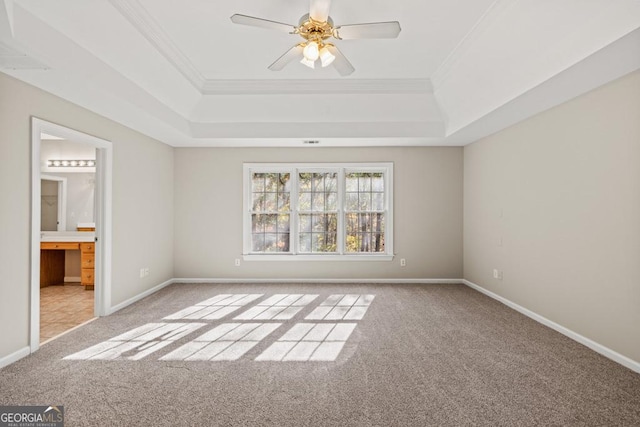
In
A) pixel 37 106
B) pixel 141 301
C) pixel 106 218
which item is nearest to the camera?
pixel 37 106

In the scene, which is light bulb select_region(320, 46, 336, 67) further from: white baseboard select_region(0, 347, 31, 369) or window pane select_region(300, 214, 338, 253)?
white baseboard select_region(0, 347, 31, 369)

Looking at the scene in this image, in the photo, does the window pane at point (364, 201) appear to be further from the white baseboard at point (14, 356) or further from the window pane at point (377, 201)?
the white baseboard at point (14, 356)

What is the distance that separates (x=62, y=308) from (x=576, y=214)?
19.9ft

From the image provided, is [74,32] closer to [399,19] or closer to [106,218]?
[106,218]

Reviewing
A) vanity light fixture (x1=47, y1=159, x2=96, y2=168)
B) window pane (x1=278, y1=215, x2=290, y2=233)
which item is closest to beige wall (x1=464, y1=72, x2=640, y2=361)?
window pane (x1=278, y1=215, x2=290, y2=233)

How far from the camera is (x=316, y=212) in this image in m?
6.02

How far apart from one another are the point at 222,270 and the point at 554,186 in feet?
16.3

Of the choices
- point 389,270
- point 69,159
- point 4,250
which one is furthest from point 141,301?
point 389,270

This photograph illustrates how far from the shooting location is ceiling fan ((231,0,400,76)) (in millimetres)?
2531

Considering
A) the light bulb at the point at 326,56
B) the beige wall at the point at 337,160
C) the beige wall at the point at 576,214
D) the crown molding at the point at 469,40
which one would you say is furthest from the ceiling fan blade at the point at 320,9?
the beige wall at the point at 337,160

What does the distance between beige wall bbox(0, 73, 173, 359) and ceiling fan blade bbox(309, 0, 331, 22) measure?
8.37 feet

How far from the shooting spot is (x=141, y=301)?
4.72 metres

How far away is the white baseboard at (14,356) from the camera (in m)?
2.74

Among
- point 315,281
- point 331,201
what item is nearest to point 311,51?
point 331,201
